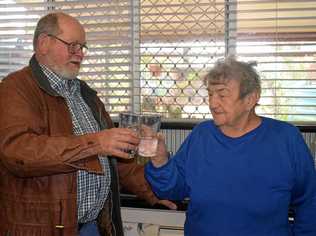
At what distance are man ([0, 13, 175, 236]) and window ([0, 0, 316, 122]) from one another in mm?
784

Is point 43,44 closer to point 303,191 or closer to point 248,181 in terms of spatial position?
point 248,181

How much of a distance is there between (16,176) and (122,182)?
532 millimetres

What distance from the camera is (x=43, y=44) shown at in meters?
1.69

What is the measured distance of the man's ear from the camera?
1683mm

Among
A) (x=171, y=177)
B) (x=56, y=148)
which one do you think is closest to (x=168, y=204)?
(x=171, y=177)

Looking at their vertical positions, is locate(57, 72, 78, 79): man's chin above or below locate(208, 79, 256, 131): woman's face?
above

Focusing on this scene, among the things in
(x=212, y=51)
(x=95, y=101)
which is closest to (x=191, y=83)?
(x=212, y=51)

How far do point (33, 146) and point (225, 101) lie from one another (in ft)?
2.17

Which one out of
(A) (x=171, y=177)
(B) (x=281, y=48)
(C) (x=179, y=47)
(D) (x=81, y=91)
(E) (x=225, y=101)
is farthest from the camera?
(C) (x=179, y=47)

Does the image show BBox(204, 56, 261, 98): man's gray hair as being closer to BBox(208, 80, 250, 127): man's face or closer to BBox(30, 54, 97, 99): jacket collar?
BBox(208, 80, 250, 127): man's face

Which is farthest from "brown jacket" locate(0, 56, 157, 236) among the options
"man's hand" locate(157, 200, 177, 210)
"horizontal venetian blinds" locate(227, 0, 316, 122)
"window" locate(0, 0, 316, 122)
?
"horizontal venetian blinds" locate(227, 0, 316, 122)

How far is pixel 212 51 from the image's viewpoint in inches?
98.1

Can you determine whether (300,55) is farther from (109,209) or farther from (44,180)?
(44,180)

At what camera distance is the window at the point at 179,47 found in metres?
2.40
